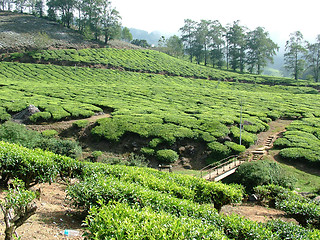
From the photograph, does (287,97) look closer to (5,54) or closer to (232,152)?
(232,152)

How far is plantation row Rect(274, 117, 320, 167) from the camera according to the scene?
2017 centimetres

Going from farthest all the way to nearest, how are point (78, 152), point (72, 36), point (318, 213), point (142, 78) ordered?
point (72, 36)
point (142, 78)
point (78, 152)
point (318, 213)

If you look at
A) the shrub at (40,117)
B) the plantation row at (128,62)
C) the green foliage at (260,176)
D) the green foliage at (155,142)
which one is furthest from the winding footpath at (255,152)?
the plantation row at (128,62)

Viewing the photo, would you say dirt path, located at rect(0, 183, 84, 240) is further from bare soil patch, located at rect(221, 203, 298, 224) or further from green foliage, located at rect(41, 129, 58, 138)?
green foliage, located at rect(41, 129, 58, 138)

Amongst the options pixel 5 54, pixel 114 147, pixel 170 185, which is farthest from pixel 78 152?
pixel 5 54

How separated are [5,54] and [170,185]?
58315 millimetres

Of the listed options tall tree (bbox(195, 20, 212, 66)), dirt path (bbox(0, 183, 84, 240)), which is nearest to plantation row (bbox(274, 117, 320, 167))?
dirt path (bbox(0, 183, 84, 240))

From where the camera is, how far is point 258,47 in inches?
→ 3056

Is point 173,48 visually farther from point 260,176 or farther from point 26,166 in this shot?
point 26,166

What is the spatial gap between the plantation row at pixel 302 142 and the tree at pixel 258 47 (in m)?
53.0

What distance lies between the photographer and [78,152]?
59.3ft

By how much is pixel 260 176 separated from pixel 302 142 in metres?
10.3

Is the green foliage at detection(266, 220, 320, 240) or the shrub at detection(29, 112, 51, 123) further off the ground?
the shrub at detection(29, 112, 51, 123)

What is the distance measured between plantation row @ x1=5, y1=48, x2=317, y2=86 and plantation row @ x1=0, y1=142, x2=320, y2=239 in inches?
1951
